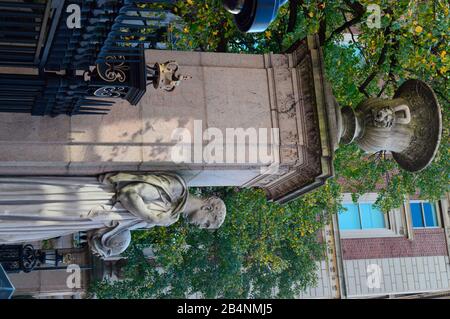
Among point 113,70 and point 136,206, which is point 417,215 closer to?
point 136,206

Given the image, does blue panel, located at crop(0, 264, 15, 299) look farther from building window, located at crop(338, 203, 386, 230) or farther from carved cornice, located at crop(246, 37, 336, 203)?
building window, located at crop(338, 203, 386, 230)

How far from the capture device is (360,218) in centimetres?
2744

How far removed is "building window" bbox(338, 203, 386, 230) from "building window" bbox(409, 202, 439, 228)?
1354 millimetres

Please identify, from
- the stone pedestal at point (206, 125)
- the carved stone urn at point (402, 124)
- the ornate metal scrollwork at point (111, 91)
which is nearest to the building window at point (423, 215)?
the carved stone urn at point (402, 124)

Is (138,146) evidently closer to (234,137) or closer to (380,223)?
(234,137)

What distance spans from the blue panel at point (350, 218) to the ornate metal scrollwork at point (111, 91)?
20.3 meters

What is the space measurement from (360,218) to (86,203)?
20133mm

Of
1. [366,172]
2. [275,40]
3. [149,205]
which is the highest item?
[275,40]

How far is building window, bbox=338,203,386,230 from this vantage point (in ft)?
89.3

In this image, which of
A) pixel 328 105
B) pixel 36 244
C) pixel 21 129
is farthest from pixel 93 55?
pixel 36 244

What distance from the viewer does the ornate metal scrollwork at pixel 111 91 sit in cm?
793

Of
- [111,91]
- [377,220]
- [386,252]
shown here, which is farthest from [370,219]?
[111,91]

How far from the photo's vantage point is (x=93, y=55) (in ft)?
24.2

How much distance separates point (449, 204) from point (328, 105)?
19.4m
